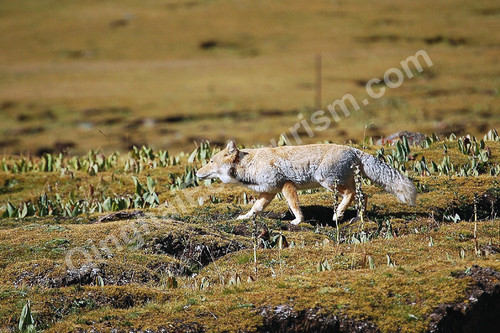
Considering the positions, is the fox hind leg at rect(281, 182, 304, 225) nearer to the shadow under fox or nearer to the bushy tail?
the shadow under fox

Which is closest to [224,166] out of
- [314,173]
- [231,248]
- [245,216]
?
[245,216]

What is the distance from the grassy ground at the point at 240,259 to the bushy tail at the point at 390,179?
480 mm

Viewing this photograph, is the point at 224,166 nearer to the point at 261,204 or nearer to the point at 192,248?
the point at 261,204

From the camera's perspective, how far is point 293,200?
15.4m

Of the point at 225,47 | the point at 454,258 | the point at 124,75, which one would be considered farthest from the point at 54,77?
the point at 454,258

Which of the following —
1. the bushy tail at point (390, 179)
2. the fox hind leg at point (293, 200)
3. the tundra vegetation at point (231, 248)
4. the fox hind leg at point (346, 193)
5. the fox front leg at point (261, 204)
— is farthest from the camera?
the fox front leg at point (261, 204)

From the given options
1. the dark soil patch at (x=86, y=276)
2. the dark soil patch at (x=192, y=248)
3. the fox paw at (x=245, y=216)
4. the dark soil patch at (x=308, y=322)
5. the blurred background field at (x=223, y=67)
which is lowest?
the dark soil patch at (x=308, y=322)

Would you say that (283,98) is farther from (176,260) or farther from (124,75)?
(176,260)

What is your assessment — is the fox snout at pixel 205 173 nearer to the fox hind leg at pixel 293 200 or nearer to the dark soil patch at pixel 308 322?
the fox hind leg at pixel 293 200

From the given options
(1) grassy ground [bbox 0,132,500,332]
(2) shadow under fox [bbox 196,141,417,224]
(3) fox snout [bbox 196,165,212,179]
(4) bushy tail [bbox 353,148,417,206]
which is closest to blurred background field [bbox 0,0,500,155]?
(3) fox snout [bbox 196,165,212,179]

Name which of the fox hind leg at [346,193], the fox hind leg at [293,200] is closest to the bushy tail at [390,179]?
the fox hind leg at [346,193]

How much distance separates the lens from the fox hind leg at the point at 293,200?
50.1 ft

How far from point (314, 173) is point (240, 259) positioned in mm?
3326

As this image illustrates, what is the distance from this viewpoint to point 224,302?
10344 millimetres
